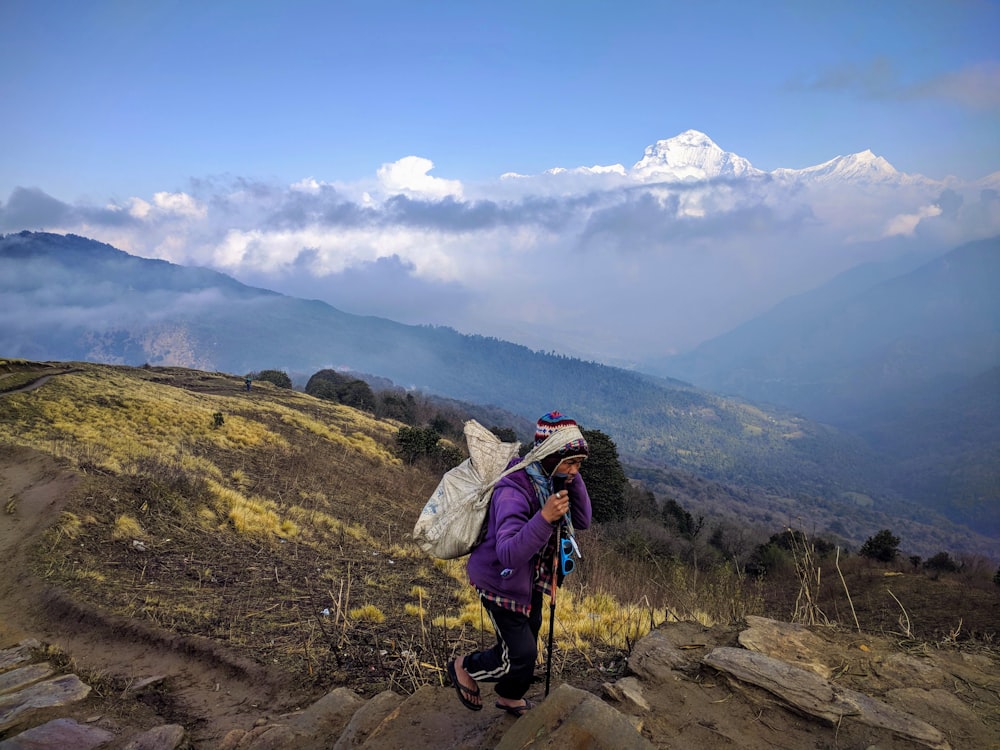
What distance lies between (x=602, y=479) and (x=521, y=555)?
28840 mm

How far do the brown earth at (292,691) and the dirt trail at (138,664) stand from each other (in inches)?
0.5

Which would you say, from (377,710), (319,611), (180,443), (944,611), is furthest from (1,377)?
(944,611)

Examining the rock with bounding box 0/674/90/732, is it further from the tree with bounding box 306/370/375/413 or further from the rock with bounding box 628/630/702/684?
the tree with bounding box 306/370/375/413

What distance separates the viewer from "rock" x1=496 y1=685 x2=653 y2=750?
2.81 meters

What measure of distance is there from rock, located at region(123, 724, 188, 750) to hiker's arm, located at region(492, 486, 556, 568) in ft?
10.6

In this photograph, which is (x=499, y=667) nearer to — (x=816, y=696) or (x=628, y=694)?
(x=628, y=694)

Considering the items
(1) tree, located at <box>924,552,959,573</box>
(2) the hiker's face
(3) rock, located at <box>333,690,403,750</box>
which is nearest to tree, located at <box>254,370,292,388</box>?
(1) tree, located at <box>924,552,959,573</box>

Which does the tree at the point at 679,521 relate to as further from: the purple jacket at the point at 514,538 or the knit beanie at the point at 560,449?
the knit beanie at the point at 560,449

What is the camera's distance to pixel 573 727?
2850mm

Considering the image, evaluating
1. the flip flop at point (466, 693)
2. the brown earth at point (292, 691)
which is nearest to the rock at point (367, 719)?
the brown earth at point (292, 691)

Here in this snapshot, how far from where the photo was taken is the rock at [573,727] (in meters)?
2.81

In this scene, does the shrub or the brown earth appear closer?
the brown earth

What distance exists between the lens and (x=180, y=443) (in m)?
19.1

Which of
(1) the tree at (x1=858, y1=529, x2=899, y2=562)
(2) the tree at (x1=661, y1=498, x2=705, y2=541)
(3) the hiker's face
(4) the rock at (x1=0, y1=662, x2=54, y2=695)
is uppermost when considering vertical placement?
(3) the hiker's face
